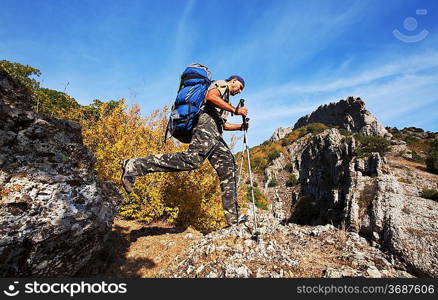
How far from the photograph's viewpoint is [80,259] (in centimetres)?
313

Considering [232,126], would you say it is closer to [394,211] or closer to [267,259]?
[267,259]

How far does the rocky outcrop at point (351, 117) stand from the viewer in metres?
57.8

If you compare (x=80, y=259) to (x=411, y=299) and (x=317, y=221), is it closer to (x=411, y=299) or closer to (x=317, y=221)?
(x=411, y=299)

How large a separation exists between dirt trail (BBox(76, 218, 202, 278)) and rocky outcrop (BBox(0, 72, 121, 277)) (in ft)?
1.96

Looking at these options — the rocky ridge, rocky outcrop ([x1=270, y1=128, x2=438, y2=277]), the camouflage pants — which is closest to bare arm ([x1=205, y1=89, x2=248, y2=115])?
the camouflage pants

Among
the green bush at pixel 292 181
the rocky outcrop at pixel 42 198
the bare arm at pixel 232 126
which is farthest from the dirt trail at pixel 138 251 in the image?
the green bush at pixel 292 181

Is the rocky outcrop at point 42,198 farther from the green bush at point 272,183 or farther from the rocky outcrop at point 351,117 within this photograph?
the rocky outcrop at point 351,117

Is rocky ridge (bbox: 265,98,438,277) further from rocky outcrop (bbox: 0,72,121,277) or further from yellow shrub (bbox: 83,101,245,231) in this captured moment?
rocky outcrop (bbox: 0,72,121,277)

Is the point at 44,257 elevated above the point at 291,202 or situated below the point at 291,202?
above

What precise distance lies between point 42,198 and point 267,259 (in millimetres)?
3124


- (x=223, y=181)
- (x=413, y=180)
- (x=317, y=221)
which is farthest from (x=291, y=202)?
(x=223, y=181)

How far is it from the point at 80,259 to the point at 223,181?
269 cm

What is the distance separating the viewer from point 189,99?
4516 millimetres

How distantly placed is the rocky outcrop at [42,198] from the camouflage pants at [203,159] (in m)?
0.91
